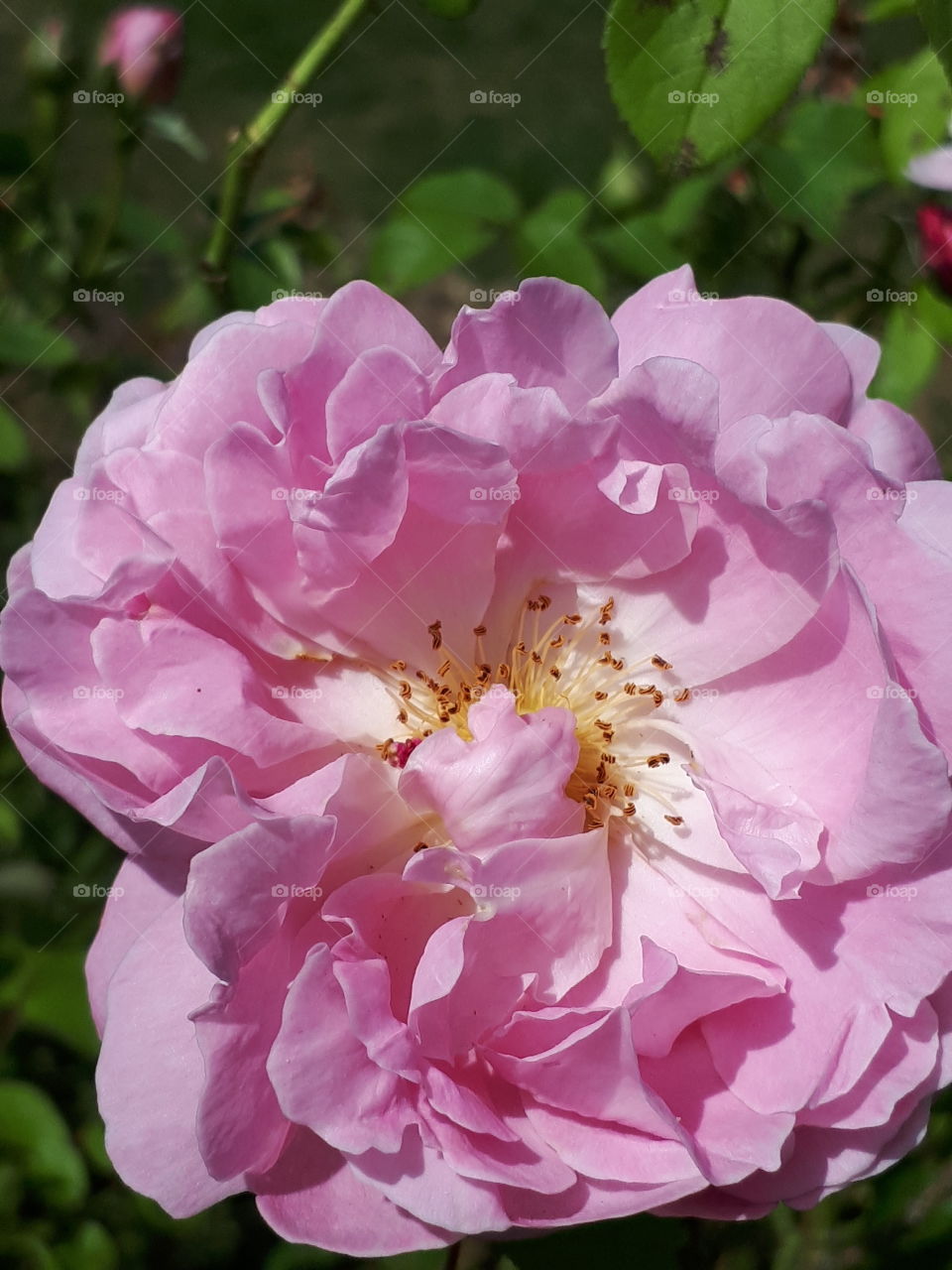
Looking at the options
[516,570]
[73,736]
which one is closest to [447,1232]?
[73,736]

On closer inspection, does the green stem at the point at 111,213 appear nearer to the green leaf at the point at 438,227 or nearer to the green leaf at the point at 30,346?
the green leaf at the point at 30,346

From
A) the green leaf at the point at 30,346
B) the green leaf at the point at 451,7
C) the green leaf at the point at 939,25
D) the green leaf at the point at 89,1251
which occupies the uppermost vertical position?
the green leaf at the point at 939,25

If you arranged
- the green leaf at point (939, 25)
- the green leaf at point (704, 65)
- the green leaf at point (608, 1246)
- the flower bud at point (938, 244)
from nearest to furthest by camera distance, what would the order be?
the green leaf at point (939, 25) < the green leaf at point (704, 65) < the green leaf at point (608, 1246) < the flower bud at point (938, 244)

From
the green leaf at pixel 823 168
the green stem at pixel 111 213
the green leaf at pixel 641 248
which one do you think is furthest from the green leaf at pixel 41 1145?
the green leaf at pixel 823 168

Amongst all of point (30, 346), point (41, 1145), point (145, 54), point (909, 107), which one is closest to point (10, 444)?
point (30, 346)

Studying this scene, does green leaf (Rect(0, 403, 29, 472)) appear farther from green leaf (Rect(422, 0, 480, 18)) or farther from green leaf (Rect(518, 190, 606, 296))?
green leaf (Rect(422, 0, 480, 18))
